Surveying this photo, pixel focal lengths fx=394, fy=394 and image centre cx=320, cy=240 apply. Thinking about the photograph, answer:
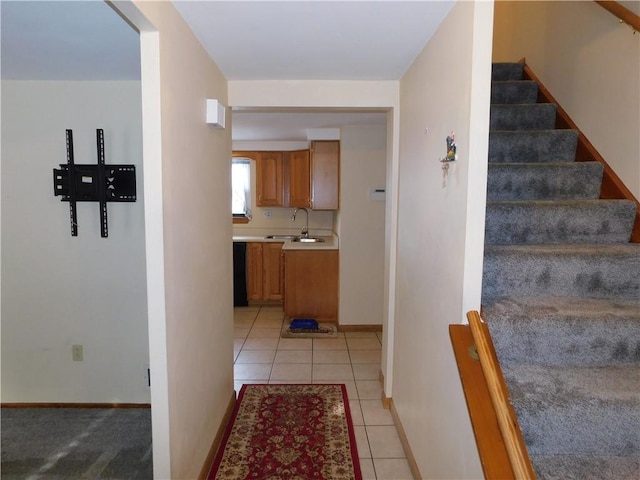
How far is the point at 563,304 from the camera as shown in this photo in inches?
64.4

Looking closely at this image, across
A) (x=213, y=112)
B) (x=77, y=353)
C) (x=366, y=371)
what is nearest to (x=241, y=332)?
(x=366, y=371)

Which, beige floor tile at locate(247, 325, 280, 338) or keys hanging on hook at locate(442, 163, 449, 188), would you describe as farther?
beige floor tile at locate(247, 325, 280, 338)

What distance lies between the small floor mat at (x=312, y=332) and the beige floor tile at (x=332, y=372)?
26.2 inches

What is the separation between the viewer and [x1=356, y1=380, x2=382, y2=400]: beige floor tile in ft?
9.59

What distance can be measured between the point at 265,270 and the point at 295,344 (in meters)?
1.45

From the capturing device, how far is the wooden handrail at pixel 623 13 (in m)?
1.85

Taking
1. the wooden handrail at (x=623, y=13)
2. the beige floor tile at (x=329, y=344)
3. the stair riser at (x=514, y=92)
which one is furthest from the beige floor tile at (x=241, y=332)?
the wooden handrail at (x=623, y=13)

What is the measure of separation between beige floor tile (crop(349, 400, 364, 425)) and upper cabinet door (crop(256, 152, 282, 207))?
318cm

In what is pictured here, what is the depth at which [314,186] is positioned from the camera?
14.5ft

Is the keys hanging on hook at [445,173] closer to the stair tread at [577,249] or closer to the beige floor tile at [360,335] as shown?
the stair tread at [577,249]

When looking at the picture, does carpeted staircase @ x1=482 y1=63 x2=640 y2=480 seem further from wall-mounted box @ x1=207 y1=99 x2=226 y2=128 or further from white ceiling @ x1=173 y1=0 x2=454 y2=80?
wall-mounted box @ x1=207 y1=99 x2=226 y2=128

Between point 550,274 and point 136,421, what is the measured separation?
2.52 m

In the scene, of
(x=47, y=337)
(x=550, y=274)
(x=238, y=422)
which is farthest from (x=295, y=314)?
(x=550, y=274)

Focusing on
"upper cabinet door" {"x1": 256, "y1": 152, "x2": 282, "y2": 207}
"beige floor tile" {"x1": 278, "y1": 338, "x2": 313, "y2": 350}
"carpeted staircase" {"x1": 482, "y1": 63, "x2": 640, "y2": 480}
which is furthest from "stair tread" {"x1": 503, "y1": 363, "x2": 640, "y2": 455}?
"upper cabinet door" {"x1": 256, "y1": 152, "x2": 282, "y2": 207}
